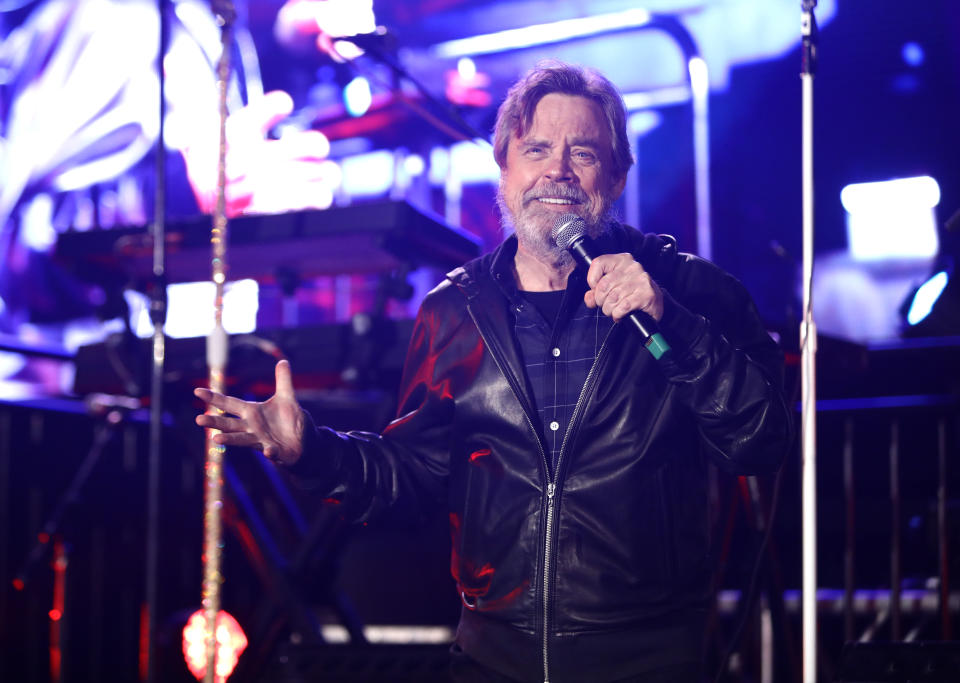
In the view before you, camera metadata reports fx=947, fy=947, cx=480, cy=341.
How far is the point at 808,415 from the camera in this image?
1.58 metres

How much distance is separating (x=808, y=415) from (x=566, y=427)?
53 cm

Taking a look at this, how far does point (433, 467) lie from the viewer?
2.19 m

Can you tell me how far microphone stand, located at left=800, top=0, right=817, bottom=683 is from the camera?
59.0 inches

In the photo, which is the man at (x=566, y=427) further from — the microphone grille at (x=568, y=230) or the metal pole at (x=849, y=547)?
the metal pole at (x=849, y=547)

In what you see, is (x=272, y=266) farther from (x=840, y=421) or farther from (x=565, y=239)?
(x=840, y=421)

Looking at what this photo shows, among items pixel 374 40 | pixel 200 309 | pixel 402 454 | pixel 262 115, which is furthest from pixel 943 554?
pixel 200 309

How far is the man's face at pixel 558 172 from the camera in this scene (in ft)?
7.06

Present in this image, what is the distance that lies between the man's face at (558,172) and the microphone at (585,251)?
0.05 metres

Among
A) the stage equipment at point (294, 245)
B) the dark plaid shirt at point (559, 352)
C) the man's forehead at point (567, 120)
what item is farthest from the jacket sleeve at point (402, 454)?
the stage equipment at point (294, 245)

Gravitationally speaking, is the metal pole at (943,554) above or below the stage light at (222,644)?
above

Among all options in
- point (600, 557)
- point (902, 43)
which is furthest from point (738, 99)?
point (600, 557)

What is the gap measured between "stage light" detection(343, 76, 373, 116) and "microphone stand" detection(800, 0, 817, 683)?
3435 mm

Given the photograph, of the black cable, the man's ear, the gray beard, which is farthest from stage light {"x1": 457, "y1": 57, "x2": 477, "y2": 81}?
the black cable

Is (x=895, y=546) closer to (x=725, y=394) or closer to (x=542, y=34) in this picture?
(x=725, y=394)
